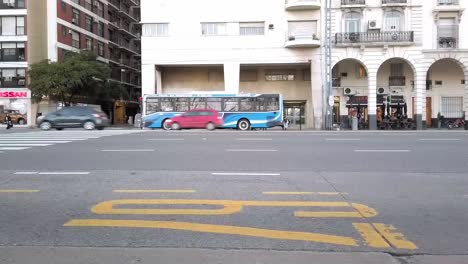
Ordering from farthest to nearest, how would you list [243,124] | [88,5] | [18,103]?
[88,5] → [18,103] → [243,124]

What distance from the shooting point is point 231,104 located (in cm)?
3588

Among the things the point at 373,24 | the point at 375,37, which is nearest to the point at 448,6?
the point at 373,24

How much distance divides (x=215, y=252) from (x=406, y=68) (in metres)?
42.5

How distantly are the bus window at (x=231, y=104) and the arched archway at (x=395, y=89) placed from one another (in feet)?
47.3

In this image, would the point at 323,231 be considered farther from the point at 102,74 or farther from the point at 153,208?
the point at 102,74

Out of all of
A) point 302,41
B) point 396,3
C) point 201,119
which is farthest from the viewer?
point 302,41

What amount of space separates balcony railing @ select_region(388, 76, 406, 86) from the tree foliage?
1200 inches

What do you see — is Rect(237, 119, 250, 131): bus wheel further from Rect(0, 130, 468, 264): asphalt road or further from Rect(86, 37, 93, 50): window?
Rect(86, 37, 93, 50): window

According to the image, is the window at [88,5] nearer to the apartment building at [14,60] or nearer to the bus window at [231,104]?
the apartment building at [14,60]

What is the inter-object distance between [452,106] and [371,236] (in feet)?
137

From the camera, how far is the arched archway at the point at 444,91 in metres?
43.6

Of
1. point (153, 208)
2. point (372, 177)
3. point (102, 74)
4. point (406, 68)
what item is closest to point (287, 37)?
point (406, 68)

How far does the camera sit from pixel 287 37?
43.5m

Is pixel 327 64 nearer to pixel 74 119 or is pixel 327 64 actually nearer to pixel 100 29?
pixel 74 119
